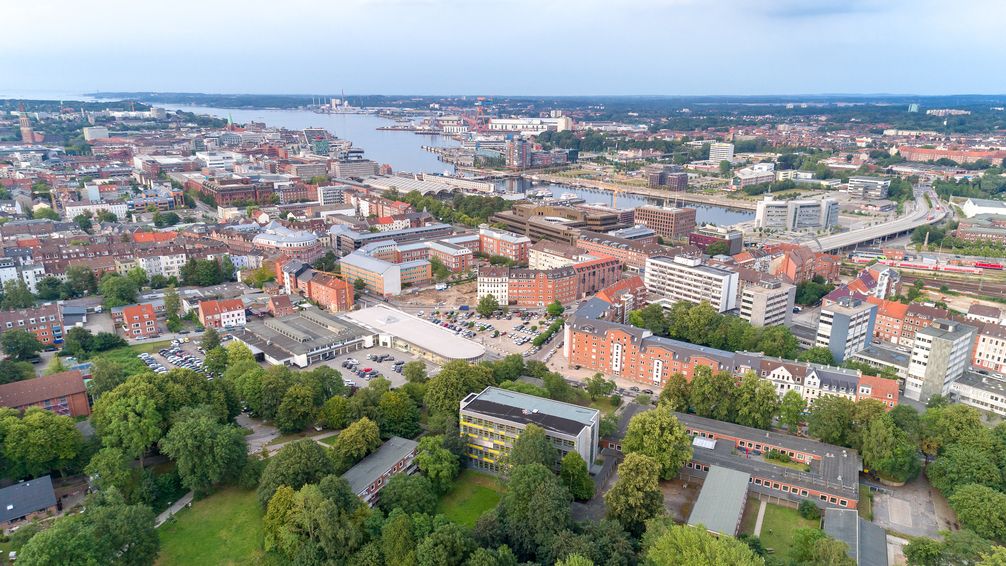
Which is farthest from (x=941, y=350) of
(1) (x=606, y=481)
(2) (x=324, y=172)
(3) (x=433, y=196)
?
(2) (x=324, y=172)

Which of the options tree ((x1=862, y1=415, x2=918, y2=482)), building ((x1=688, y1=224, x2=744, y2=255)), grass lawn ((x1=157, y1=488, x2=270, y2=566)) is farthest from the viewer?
building ((x1=688, y1=224, x2=744, y2=255))

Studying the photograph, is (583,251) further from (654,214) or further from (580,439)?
(580,439)

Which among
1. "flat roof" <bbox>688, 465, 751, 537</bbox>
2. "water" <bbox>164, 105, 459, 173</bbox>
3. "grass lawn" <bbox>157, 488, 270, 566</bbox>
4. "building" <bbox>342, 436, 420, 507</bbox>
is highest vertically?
"water" <bbox>164, 105, 459, 173</bbox>

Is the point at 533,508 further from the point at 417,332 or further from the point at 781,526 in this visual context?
the point at 417,332

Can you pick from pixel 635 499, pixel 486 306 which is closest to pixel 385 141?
pixel 486 306

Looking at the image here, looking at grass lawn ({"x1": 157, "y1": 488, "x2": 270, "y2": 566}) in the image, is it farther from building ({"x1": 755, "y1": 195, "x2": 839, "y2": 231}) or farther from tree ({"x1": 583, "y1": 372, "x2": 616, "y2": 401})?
building ({"x1": 755, "y1": 195, "x2": 839, "y2": 231})

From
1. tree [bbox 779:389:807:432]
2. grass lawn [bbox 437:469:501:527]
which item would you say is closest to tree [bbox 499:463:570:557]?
grass lawn [bbox 437:469:501:527]

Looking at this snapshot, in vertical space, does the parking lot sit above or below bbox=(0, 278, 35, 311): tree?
below
